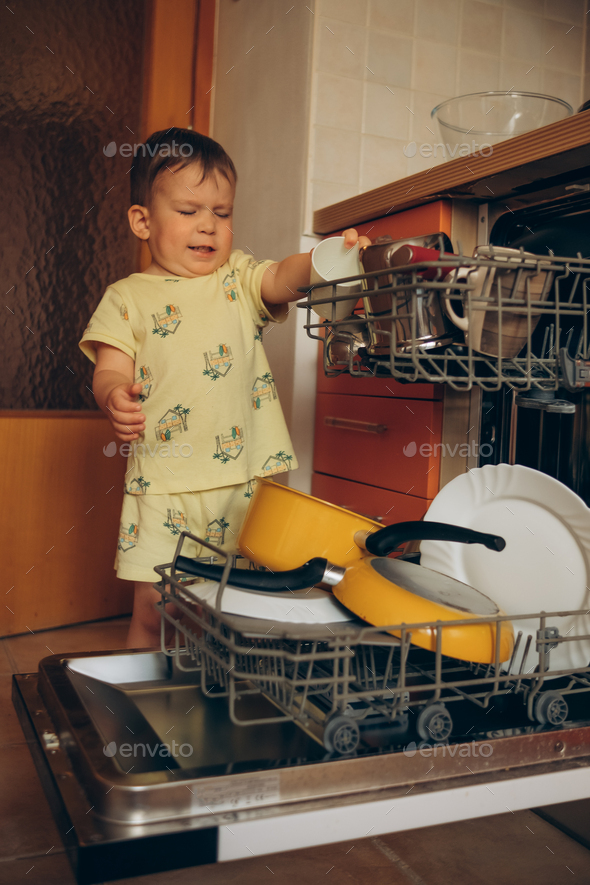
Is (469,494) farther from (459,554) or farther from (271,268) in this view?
(271,268)

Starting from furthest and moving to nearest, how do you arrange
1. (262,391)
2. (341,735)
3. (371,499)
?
1. (371,499)
2. (262,391)
3. (341,735)

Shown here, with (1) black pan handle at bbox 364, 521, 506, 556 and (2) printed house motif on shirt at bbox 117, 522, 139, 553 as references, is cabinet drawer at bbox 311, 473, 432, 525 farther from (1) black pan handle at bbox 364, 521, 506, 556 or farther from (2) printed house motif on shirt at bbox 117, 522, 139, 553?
(1) black pan handle at bbox 364, 521, 506, 556

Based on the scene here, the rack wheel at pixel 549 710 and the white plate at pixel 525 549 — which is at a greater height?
the white plate at pixel 525 549

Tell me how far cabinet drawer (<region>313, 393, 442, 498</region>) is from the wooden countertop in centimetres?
32

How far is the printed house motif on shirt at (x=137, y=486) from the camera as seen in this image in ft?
3.67

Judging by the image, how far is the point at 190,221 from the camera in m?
1.13

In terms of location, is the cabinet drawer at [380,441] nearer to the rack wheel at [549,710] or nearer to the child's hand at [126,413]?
the child's hand at [126,413]

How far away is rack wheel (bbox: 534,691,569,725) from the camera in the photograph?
58 centimetres

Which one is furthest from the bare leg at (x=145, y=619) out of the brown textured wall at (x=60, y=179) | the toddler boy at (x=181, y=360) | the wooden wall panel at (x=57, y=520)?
the brown textured wall at (x=60, y=179)

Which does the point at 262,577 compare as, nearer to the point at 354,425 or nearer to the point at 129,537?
the point at 129,537

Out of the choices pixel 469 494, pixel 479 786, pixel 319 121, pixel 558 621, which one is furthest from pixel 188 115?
pixel 479 786

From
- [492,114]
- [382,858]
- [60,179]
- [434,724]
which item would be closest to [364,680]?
[434,724]

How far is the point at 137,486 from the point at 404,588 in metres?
0.63

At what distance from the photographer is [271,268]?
1.16 meters
